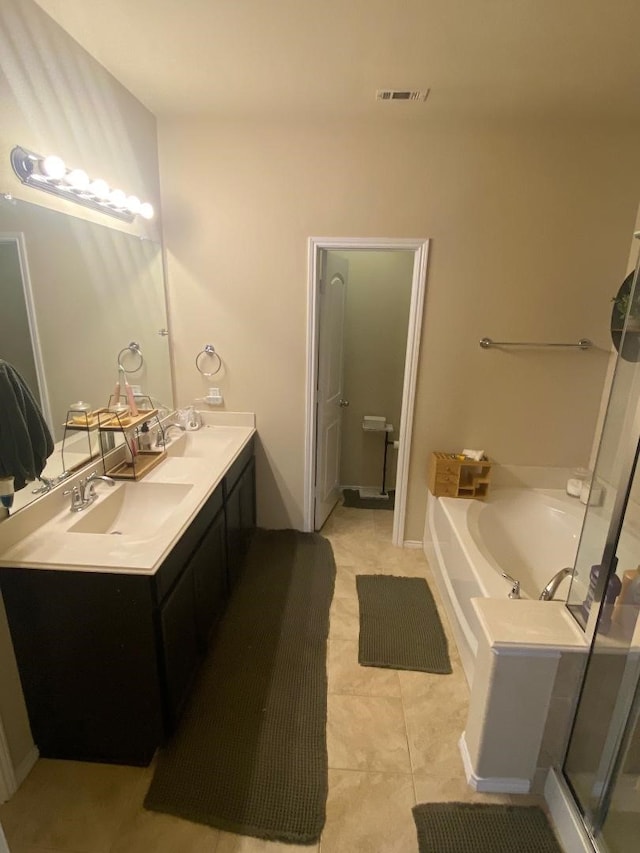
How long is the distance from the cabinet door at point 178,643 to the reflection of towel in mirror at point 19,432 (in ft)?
2.11

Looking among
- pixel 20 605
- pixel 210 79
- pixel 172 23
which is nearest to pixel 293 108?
pixel 210 79

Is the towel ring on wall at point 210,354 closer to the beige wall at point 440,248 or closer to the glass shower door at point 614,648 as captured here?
the beige wall at point 440,248

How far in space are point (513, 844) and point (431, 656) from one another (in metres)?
0.79

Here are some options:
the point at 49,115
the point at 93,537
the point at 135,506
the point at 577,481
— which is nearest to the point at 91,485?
the point at 135,506

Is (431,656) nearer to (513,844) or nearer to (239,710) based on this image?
(513,844)

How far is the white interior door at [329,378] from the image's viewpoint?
9.48 ft

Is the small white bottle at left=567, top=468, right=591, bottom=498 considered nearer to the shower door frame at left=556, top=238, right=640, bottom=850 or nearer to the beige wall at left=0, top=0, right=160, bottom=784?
the shower door frame at left=556, top=238, right=640, bottom=850

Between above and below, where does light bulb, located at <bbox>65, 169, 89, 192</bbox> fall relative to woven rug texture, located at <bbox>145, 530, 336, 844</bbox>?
above

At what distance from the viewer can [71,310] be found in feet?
6.14

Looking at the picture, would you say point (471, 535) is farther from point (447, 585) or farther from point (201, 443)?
point (201, 443)

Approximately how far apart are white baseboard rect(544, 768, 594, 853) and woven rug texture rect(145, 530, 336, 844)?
77 cm

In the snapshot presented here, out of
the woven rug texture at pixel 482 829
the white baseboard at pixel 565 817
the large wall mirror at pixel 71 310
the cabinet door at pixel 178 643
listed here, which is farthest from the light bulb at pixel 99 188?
the white baseboard at pixel 565 817

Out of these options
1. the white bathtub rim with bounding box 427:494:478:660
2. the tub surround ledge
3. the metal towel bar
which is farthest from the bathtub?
the metal towel bar

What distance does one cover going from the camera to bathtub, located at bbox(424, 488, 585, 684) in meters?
2.26
